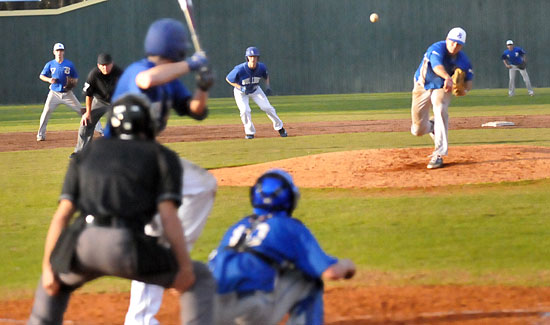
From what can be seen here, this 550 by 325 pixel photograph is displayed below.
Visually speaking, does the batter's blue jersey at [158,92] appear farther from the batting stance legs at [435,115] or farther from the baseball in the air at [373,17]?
the baseball in the air at [373,17]

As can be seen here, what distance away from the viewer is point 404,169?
40.7ft

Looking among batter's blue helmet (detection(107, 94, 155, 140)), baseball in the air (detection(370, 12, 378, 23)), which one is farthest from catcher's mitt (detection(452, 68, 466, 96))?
baseball in the air (detection(370, 12, 378, 23))

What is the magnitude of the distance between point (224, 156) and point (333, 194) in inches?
214

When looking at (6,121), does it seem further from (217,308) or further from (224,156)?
(217,308)

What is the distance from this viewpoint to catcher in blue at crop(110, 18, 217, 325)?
4594 millimetres

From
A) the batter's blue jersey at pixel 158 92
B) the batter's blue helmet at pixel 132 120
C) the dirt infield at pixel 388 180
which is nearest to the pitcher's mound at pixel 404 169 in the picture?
the dirt infield at pixel 388 180

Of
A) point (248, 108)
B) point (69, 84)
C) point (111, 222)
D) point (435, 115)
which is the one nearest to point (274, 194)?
point (111, 222)

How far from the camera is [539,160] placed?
42.3 ft

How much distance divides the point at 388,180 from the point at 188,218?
694 centimetres

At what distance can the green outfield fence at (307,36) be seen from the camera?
4459 centimetres

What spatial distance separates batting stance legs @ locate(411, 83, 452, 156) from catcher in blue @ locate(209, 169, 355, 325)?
836 centimetres

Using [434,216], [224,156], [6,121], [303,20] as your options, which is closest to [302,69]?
[303,20]

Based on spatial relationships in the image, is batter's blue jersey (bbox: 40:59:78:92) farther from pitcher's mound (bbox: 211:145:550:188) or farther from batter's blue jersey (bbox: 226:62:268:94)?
pitcher's mound (bbox: 211:145:550:188)

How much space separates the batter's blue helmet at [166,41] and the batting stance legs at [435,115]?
8.06 metres
